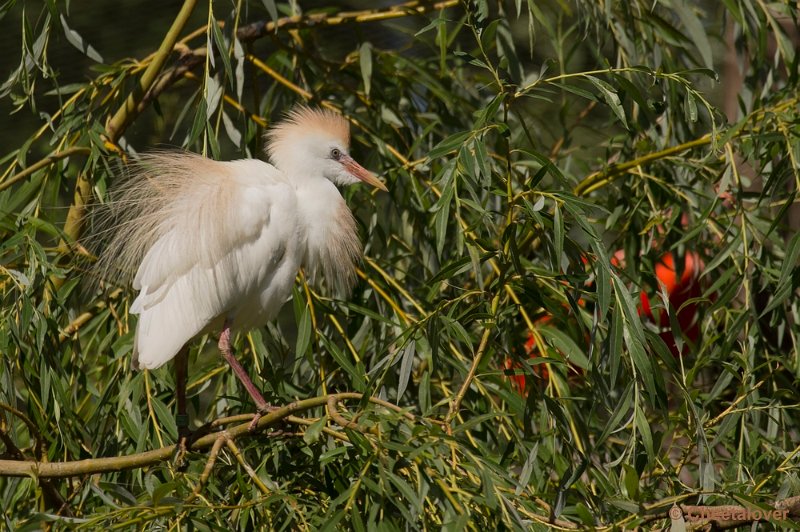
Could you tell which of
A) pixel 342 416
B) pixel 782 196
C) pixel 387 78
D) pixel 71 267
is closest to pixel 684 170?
pixel 782 196

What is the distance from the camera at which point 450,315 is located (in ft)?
3.94

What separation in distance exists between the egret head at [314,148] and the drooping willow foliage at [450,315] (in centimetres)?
7

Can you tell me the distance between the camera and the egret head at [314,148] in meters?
1.69

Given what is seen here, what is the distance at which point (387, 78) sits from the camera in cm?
198

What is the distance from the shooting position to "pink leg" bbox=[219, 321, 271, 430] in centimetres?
147

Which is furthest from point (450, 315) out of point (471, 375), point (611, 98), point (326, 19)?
point (326, 19)

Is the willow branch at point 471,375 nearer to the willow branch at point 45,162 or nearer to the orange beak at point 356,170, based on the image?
the orange beak at point 356,170

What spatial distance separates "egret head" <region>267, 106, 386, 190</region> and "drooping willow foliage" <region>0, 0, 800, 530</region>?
2.8 inches

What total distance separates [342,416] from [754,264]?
2.36ft

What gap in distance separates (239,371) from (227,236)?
21 centimetres

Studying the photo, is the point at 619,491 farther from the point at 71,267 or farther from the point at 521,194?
the point at 71,267

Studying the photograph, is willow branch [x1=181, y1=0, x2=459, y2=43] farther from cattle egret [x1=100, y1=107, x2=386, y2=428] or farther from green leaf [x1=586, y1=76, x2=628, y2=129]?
green leaf [x1=586, y1=76, x2=628, y2=129]

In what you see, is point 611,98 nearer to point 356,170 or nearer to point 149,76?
point 356,170

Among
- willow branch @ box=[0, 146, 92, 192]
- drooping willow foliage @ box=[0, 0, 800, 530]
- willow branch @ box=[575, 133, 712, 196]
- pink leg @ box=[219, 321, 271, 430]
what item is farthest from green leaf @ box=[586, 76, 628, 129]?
willow branch @ box=[0, 146, 92, 192]
